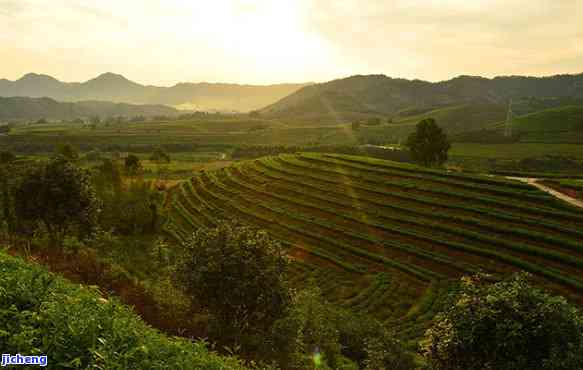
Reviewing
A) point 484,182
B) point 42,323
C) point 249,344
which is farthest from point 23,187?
point 484,182

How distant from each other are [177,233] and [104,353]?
81.7 meters

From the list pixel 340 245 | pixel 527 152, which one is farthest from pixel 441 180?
pixel 527 152

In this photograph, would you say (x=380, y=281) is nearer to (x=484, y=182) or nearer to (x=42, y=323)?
(x=484, y=182)

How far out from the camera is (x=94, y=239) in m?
50.0

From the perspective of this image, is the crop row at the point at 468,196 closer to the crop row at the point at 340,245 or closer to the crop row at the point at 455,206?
the crop row at the point at 455,206

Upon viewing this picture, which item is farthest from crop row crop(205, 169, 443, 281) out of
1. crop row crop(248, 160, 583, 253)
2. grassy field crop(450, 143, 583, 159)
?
grassy field crop(450, 143, 583, 159)

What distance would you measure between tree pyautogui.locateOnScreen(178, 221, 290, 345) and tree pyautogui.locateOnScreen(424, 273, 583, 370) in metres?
10.6

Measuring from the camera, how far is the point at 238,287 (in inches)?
1069

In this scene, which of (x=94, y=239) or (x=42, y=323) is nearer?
(x=42, y=323)

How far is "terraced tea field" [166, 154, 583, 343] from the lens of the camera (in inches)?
2242

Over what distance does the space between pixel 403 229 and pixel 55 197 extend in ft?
174

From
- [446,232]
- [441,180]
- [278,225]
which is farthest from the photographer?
[441,180]

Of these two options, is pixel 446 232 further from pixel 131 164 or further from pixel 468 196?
pixel 131 164

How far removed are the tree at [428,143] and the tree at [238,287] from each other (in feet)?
292
